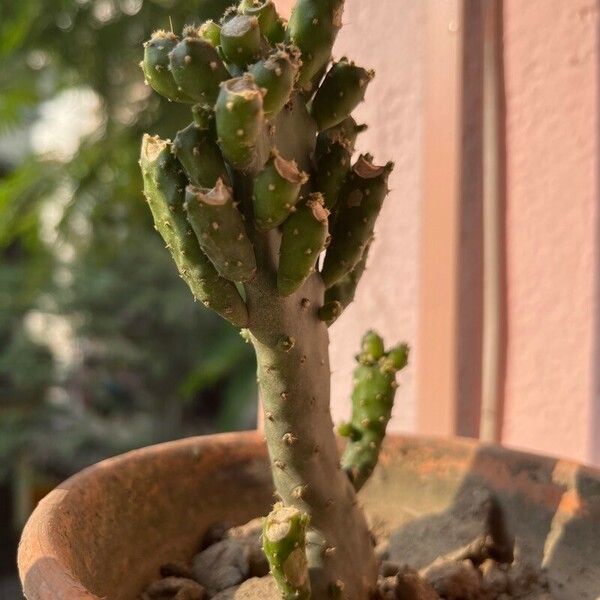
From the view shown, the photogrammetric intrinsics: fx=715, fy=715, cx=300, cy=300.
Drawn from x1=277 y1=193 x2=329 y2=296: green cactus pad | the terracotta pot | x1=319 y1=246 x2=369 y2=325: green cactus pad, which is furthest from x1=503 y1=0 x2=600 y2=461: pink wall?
x1=277 y1=193 x2=329 y2=296: green cactus pad

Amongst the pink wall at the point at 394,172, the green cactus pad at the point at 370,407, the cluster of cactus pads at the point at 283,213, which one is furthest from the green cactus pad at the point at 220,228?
the pink wall at the point at 394,172

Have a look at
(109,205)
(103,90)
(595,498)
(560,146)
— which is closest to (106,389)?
(109,205)

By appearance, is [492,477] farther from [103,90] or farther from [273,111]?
[103,90]

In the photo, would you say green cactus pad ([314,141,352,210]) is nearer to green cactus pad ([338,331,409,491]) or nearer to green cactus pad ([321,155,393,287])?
green cactus pad ([321,155,393,287])

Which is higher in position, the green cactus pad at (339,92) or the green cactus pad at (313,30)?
the green cactus pad at (313,30)

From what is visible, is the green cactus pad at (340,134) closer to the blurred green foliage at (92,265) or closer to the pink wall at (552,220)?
the pink wall at (552,220)

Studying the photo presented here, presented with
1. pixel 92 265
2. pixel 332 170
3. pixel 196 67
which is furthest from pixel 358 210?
pixel 92 265
